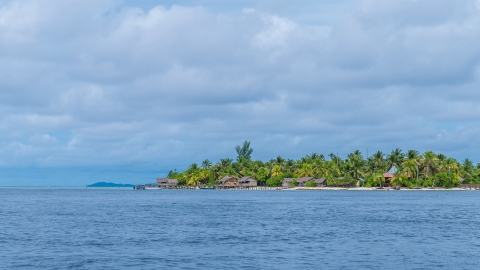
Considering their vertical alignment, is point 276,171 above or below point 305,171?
above

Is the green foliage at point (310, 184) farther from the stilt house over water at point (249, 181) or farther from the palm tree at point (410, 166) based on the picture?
the palm tree at point (410, 166)

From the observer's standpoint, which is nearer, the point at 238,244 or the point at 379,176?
the point at 238,244

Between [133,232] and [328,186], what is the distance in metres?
142

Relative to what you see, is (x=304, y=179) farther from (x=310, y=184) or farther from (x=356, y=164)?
(x=356, y=164)

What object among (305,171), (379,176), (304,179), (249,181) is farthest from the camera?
(249,181)

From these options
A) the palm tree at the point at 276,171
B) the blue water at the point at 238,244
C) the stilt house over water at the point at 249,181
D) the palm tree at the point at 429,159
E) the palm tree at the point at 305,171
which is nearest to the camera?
the blue water at the point at 238,244

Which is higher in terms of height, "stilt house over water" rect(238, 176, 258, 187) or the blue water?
"stilt house over water" rect(238, 176, 258, 187)

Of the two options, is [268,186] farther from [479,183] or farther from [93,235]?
[93,235]

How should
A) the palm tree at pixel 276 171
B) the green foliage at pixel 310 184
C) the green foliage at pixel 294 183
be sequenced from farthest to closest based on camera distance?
the palm tree at pixel 276 171 → the green foliage at pixel 294 183 → the green foliage at pixel 310 184

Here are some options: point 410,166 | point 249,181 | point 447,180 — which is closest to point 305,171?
point 249,181

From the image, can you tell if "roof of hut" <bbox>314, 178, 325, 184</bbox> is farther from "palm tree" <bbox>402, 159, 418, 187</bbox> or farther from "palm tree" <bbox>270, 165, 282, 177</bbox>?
"palm tree" <bbox>402, 159, 418, 187</bbox>

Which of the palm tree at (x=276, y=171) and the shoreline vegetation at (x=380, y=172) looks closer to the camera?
the shoreline vegetation at (x=380, y=172)

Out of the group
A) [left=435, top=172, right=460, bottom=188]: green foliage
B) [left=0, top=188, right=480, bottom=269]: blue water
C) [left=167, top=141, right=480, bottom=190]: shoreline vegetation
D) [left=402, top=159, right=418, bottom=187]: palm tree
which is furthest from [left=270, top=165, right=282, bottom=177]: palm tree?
[left=0, top=188, right=480, bottom=269]: blue water

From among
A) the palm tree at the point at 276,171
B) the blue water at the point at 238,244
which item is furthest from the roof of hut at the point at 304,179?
the blue water at the point at 238,244
